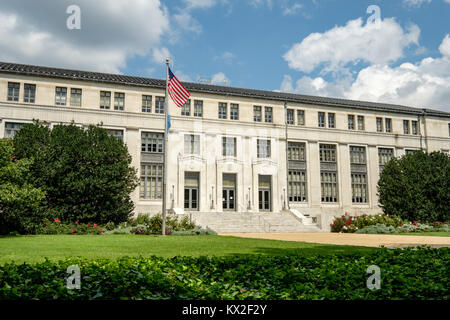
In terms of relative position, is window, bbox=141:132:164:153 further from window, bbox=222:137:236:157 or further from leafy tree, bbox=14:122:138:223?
leafy tree, bbox=14:122:138:223

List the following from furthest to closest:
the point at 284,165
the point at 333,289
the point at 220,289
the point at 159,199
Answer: the point at 284,165 → the point at 159,199 → the point at 333,289 → the point at 220,289

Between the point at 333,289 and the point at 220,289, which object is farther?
the point at 333,289

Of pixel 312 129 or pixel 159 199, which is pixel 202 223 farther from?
pixel 312 129

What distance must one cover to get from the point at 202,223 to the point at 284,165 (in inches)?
566

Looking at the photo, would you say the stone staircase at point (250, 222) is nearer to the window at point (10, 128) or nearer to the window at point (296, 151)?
the window at point (296, 151)

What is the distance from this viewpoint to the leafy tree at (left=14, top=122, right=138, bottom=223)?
2859 centimetres

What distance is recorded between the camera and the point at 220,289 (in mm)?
5871

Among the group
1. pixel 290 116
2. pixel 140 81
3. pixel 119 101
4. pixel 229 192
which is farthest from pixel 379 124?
pixel 119 101

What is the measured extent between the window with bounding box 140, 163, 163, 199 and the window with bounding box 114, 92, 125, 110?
22.4 ft

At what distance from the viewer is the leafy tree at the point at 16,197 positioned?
72.3 ft

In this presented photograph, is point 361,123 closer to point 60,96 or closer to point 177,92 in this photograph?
point 177,92

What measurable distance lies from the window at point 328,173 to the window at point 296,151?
8.51ft

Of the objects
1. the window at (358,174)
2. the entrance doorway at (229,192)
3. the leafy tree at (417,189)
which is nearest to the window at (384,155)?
the window at (358,174)
